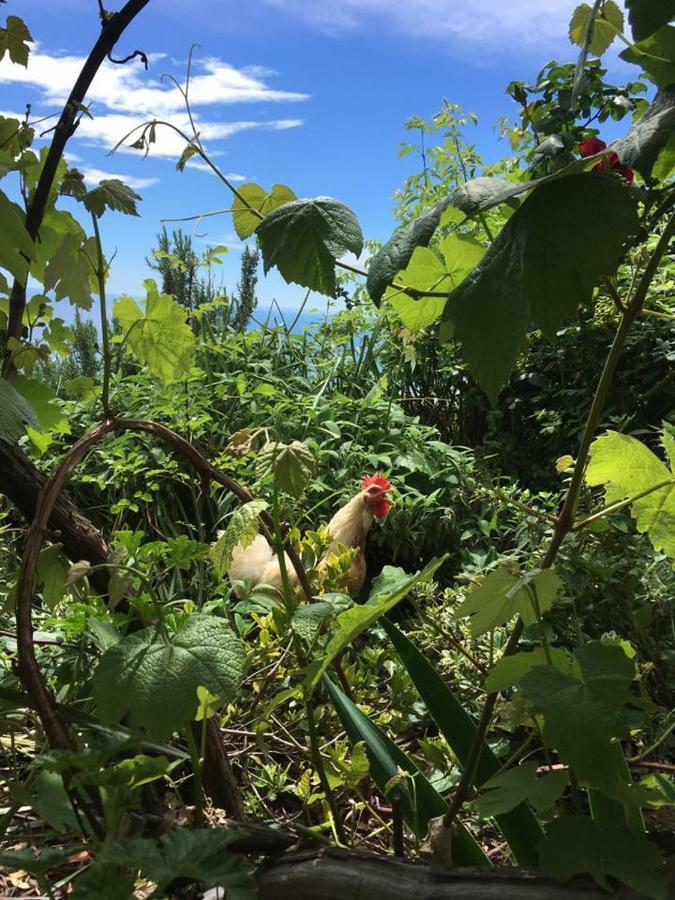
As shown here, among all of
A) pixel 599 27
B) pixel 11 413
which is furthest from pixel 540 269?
pixel 11 413

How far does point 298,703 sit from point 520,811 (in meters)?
0.75

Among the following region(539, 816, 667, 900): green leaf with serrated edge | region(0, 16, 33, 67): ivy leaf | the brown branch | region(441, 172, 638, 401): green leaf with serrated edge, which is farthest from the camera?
region(0, 16, 33, 67): ivy leaf

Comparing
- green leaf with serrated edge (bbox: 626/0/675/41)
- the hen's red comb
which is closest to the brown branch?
green leaf with serrated edge (bbox: 626/0/675/41)

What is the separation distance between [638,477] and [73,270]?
2.69 feet

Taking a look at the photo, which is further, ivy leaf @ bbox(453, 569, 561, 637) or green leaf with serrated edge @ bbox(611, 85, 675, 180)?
ivy leaf @ bbox(453, 569, 561, 637)

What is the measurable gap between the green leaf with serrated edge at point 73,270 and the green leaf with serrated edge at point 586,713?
2.67ft

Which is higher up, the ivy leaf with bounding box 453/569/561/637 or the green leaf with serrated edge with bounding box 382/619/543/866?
the ivy leaf with bounding box 453/569/561/637

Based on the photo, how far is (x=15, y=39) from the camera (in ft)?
4.12

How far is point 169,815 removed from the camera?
1052 millimetres

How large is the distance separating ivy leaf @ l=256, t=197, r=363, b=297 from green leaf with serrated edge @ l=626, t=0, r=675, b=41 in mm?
326

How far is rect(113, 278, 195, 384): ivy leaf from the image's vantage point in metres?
1.14

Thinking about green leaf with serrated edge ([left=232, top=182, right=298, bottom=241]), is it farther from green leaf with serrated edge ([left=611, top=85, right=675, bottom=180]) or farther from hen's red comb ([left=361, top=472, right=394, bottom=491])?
hen's red comb ([left=361, top=472, right=394, bottom=491])

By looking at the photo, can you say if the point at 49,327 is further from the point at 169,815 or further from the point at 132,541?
the point at 169,815

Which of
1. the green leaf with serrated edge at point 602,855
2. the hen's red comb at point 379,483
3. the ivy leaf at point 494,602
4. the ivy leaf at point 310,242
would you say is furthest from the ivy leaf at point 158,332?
the hen's red comb at point 379,483
